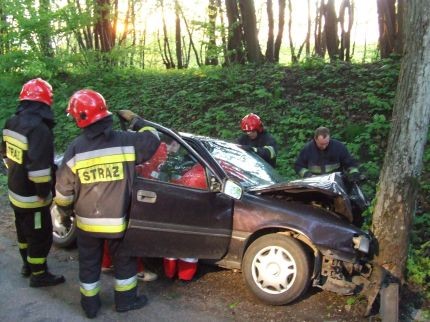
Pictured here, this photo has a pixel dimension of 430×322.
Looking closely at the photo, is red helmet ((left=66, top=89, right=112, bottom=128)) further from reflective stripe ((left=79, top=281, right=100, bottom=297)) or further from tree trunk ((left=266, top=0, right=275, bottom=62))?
tree trunk ((left=266, top=0, right=275, bottom=62))

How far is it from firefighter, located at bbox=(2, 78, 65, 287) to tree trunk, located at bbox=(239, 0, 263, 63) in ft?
32.3

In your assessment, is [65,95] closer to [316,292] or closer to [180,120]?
[180,120]

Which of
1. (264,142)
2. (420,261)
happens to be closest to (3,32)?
(264,142)

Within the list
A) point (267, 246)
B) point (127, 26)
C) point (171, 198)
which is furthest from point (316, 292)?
point (127, 26)

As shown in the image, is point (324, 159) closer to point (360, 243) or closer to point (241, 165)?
point (241, 165)

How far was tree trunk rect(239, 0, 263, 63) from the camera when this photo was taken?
13383 mm

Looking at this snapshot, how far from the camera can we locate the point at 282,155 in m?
8.73

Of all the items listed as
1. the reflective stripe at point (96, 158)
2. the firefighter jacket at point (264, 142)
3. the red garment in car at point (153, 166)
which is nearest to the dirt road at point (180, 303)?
the red garment in car at point (153, 166)

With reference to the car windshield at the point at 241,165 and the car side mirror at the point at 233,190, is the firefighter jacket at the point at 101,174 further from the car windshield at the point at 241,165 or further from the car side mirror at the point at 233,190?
the car windshield at the point at 241,165

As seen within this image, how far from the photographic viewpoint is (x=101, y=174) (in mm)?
3732

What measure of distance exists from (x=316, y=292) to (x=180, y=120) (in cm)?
715

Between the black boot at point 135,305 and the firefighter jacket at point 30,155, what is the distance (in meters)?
1.28

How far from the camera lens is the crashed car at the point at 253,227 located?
4.04 metres

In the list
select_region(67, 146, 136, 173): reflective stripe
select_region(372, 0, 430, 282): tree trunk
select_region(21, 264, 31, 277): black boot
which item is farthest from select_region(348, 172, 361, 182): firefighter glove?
select_region(21, 264, 31, 277): black boot
